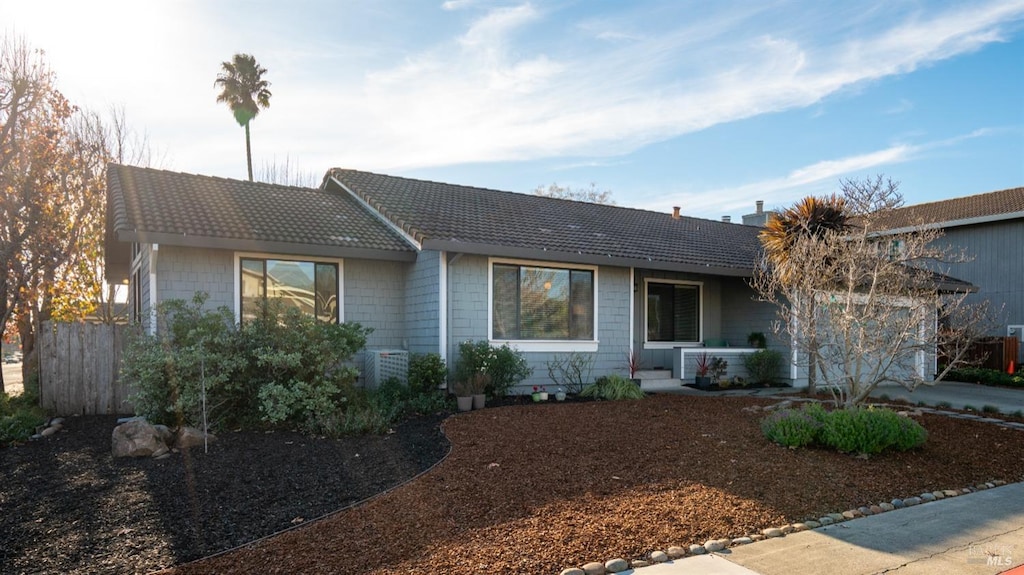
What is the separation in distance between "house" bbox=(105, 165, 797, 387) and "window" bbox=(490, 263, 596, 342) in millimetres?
24

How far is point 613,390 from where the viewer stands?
38.2ft

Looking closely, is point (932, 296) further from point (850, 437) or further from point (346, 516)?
point (346, 516)

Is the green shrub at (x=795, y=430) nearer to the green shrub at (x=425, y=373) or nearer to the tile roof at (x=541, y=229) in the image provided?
the green shrub at (x=425, y=373)

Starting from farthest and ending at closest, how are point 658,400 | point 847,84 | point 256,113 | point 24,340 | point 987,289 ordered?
point 256,113 < point 987,289 < point 24,340 < point 847,84 < point 658,400

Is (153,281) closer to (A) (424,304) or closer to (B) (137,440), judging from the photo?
(B) (137,440)

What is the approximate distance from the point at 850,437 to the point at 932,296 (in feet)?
12.8

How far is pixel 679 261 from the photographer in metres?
13.3

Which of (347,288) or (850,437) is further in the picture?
(347,288)

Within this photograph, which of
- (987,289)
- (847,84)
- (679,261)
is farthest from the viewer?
(987,289)

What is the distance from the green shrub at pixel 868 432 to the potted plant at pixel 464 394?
5.04m

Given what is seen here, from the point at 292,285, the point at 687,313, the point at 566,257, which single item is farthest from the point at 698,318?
the point at 292,285

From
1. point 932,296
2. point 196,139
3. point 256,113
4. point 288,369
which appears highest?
point 256,113

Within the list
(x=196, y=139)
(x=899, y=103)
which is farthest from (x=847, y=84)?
(x=196, y=139)

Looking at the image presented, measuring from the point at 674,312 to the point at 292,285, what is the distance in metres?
8.77
